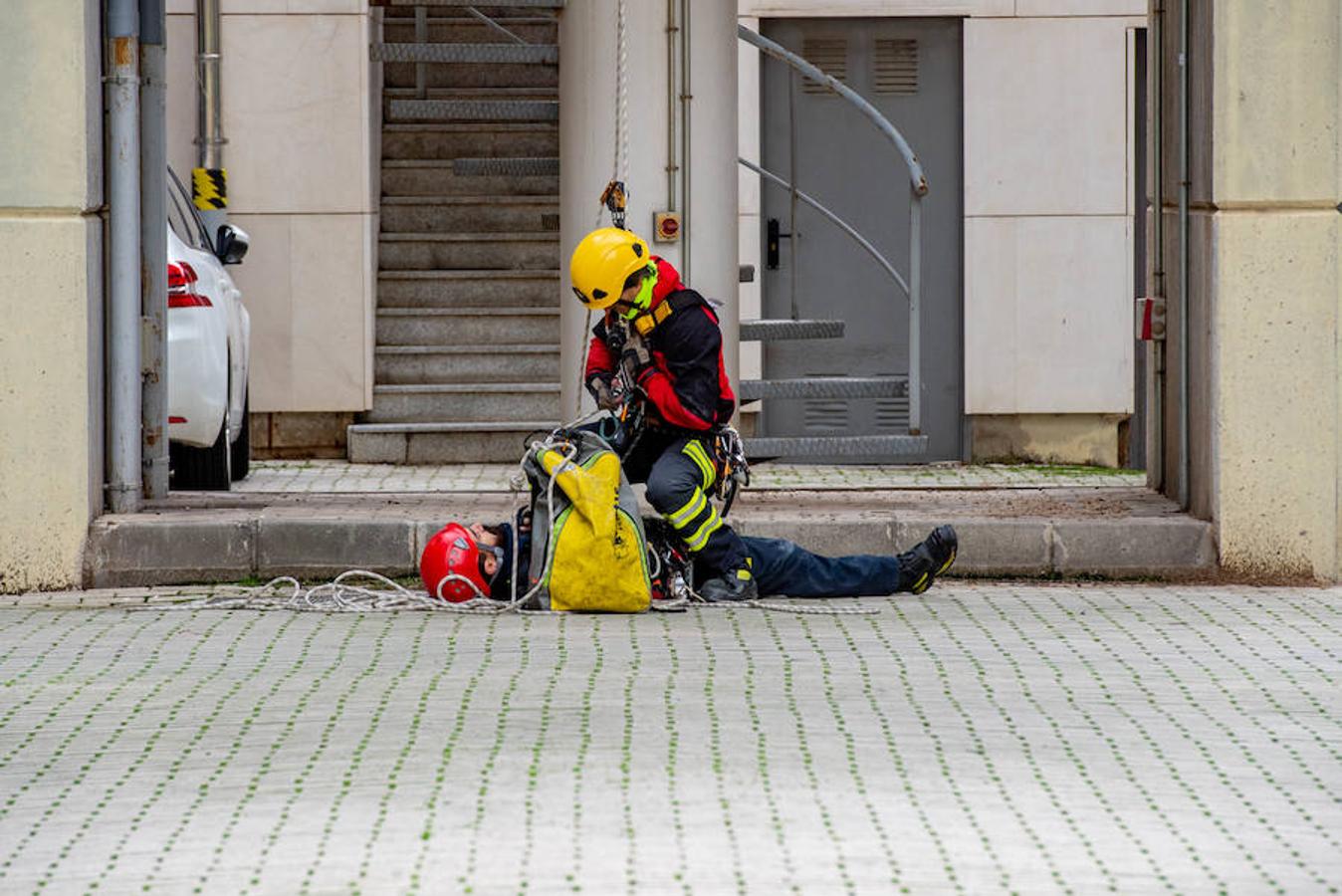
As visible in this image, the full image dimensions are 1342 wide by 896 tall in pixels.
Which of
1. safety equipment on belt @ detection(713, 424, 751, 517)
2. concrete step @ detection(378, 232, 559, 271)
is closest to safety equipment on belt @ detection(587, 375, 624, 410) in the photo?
safety equipment on belt @ detection(713, 424, 751, 517)

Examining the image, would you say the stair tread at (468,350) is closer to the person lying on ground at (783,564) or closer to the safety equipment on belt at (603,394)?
the person lying on ground at (783,564)

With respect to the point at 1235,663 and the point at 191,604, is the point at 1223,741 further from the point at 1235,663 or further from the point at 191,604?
the point at 191,604

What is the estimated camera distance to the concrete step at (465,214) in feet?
55.8

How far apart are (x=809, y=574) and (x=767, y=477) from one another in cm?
508

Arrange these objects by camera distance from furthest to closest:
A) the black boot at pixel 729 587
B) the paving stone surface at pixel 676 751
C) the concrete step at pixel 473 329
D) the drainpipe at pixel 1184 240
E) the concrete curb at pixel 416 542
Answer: the concrete step at pixel 473 329, the drainpipe at pixel 1184 240, the concrete curb at pixel 416 542, the black boot at pixel 729 587, the paving stone surface at pixel 676 751

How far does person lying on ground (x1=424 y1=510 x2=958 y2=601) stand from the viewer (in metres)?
9.73

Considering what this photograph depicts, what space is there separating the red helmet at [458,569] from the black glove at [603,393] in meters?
0.75

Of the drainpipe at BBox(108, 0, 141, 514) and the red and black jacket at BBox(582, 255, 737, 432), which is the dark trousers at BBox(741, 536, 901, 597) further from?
the drainpipe at BBox(108, 0, 141, 514)

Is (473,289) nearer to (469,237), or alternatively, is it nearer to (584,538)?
(469,237)

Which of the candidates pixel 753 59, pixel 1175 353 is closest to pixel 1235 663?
pixel 1175 353

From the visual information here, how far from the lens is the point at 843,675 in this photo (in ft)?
26.7

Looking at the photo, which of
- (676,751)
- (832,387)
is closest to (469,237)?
(832,387)

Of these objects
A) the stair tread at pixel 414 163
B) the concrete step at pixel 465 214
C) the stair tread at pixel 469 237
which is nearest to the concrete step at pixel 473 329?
the stair tread at pixel 469 237

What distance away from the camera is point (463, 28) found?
1764 centimetres
